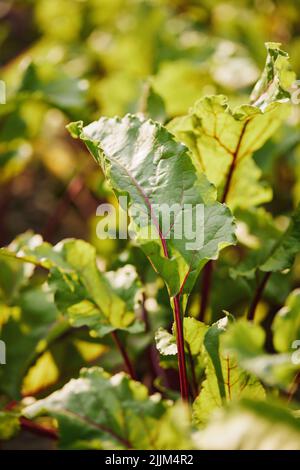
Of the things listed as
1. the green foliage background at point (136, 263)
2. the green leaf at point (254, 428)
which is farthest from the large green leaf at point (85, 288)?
the green leaf at point (254, 428)

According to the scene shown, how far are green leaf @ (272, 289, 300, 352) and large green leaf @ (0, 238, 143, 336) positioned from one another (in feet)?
0.83

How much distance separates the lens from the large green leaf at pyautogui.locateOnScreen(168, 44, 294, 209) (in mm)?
798

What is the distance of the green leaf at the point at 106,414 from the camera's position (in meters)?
0.70

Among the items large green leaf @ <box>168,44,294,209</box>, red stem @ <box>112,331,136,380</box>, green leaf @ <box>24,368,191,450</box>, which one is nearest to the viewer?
green leaf @ <box>24,368,191,450</box>

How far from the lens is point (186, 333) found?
2.68ft

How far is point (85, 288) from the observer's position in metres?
0.91

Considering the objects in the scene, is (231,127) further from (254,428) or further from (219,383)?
(254,428)

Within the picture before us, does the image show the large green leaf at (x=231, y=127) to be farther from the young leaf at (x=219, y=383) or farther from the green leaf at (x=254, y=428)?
the green leaf at (x=254, y=428)

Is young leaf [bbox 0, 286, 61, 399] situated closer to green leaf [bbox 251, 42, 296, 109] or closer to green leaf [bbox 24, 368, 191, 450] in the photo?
green leaf [bbox 24, 368, 191, 450]

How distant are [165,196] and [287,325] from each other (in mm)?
226

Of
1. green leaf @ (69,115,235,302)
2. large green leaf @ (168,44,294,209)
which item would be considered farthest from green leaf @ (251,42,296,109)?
green leaf @ (69,115,235,302)

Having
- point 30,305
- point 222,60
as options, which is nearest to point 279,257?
point 30,305

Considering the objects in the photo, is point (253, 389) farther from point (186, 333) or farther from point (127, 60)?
point (127, 60)
